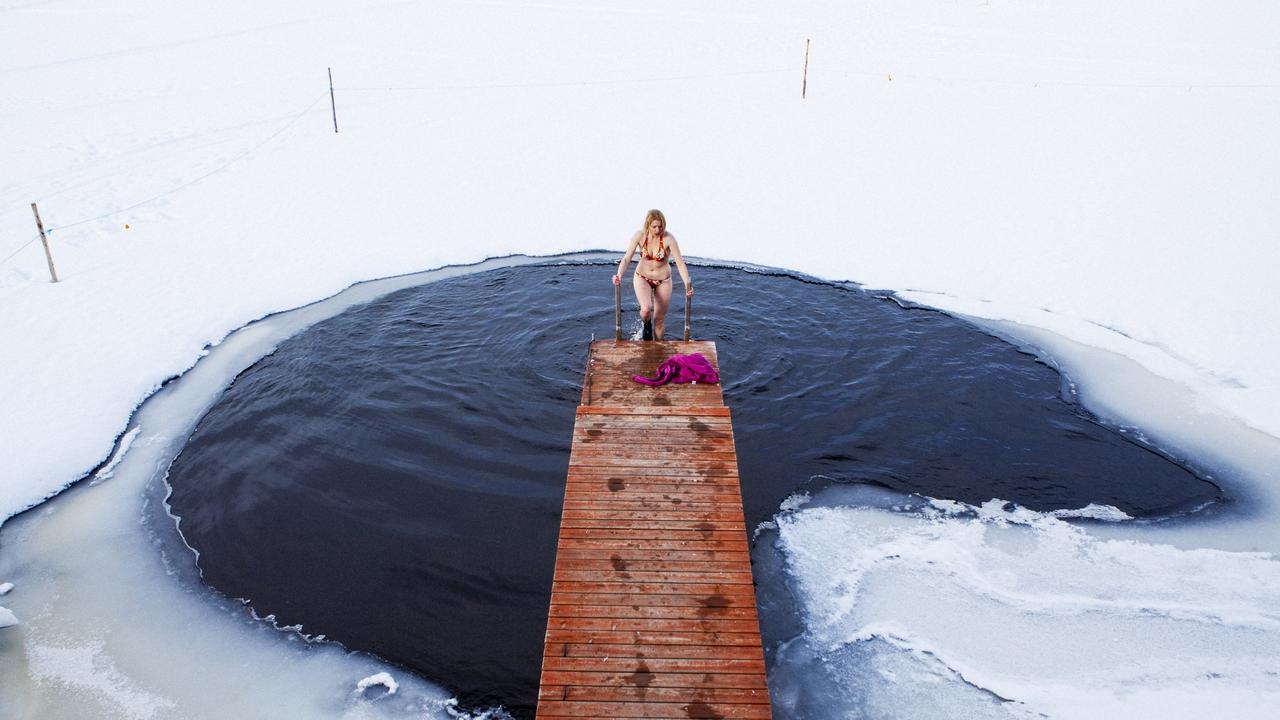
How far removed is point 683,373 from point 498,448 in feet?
8.54

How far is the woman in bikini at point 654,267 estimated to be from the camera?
32.9 ft

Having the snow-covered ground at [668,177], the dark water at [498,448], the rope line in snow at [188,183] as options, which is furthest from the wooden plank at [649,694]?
the rope line in snow at [188,183]

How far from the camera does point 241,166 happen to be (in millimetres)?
21094

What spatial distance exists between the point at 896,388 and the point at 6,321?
14.6 m

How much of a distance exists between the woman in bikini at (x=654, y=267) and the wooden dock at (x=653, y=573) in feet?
6.31

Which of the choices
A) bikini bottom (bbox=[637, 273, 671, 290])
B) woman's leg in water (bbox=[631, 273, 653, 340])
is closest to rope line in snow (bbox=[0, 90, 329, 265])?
woman's leg in water (bbox=[631, 273, 653, 340])

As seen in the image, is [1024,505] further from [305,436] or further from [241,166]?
[241,166]

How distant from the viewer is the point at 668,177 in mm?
20766

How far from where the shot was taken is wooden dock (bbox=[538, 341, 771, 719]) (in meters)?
→ 5.52

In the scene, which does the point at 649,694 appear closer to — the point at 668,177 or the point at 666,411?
the point at 666,411

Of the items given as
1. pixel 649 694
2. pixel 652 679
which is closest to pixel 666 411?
pixel 652 679

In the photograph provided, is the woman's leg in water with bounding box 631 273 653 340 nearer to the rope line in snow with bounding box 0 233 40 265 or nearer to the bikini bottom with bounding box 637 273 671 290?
the bikini bottom with bounding box 637 273 671 290

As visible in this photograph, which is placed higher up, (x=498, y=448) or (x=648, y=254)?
(x=648, y=254)

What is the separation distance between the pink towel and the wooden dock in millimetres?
211
